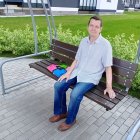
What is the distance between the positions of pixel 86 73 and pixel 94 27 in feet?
2.19

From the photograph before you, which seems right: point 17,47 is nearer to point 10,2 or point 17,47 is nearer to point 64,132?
point 64,132

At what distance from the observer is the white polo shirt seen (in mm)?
2938

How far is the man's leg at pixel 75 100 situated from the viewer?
2.87m

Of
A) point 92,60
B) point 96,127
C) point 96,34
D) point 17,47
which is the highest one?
point 96,34

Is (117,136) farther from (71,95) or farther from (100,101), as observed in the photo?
(71,95)

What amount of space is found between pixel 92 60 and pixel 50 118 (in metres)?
1.12

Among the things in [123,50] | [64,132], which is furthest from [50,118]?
[123,50]

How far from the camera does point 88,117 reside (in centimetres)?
346

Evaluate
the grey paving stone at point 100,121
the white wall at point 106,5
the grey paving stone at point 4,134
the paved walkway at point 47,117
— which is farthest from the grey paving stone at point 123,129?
the white wall at point 106,5

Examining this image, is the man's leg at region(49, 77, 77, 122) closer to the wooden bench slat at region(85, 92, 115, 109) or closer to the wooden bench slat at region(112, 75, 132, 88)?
the wooden bench slat at region(85, 92, 115, 109)

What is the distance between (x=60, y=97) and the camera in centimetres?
315

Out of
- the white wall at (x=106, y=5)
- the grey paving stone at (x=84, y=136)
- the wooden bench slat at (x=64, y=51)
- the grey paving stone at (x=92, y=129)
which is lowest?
the grey paving stone at (x=84, y=136)

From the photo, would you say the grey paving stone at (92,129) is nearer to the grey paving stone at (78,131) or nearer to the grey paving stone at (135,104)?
the grey paving stone at (78,131)

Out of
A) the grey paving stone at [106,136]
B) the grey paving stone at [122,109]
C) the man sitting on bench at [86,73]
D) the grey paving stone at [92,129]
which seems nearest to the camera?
the man sitting on bench at [86,73]
